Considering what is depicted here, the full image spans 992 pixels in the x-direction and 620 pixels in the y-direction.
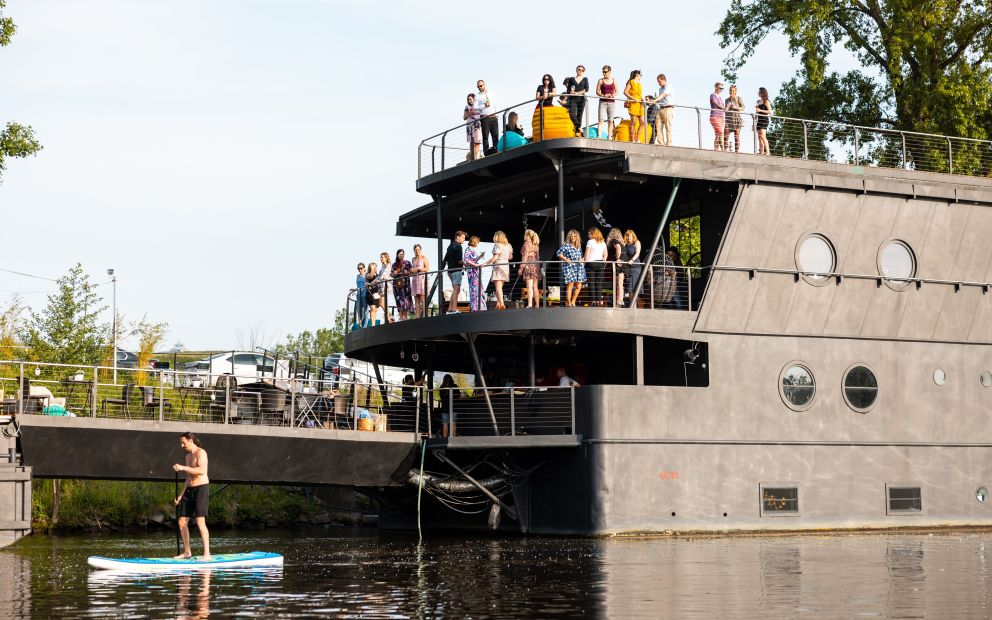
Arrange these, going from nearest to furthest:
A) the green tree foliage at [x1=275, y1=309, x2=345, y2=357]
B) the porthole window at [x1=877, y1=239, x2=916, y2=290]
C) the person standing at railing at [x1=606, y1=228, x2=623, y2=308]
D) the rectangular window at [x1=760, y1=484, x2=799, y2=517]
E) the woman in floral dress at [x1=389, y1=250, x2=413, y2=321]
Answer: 1. the person standing at railing at [x1=606, y1=228, x2=623, y2=308]
2. the rectangular window at [x1=760, y1=484, x2=799, y2=517]
3. the porthole window at [x1=877, y1=239, x2=916, y2=290]
4. the woman in floral dress at [x1=389, y1=250, x2=413, y2=321]
5. the green tree foliage at [x1=275, y1=309, x2=345, y2=357]

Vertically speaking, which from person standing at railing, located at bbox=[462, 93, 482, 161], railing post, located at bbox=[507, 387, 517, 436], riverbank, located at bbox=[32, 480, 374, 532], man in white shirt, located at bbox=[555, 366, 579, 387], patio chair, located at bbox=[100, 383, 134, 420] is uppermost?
person standing at railing, located at bbox=[462, 93, 482, 161]

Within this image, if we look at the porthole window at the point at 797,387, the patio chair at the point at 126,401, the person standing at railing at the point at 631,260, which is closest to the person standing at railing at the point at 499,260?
the person standing at railing at the point at 631,260

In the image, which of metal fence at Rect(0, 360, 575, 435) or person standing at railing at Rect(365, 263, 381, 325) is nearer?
metal fence at Rect(0, 360, 575, 435)

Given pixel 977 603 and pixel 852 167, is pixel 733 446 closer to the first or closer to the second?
pixel 852 167

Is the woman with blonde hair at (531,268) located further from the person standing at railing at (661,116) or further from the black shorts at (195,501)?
the black shorts at (195,501)

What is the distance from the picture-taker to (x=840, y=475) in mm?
24125

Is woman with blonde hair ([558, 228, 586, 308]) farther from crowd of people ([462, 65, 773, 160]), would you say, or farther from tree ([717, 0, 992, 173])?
tree ([717, 0, 992, 173])

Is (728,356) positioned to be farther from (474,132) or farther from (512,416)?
(474,132)

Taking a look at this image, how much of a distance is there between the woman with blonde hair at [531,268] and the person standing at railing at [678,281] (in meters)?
2.33

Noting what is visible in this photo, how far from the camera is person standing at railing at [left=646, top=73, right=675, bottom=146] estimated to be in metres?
24.2

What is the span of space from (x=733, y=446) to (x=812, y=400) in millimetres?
1822

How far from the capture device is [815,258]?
80.4ft

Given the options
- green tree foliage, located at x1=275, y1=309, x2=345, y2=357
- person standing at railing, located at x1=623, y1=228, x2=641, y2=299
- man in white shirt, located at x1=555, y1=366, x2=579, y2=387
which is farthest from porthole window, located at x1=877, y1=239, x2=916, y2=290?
green tree foliage, located at x1=275, y1=309, x2=345, y2=357

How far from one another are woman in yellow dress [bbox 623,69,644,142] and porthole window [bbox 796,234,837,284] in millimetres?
3448
